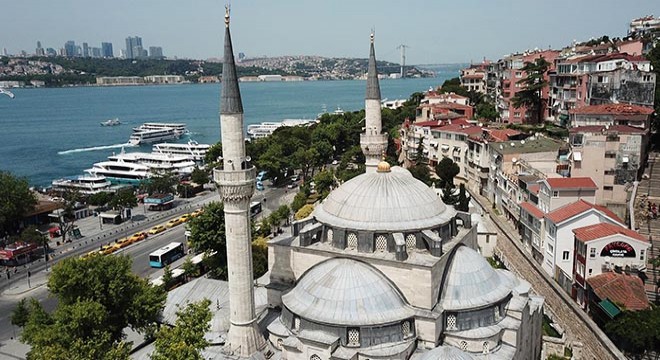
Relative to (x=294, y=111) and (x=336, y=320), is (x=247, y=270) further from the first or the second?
(x=294, y=111)

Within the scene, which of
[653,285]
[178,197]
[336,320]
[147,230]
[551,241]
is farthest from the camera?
[178,197]

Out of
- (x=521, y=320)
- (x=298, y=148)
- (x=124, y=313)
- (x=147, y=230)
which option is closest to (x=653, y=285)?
(x=521, y=320)

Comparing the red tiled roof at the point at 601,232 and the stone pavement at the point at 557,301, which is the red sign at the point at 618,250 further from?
the stone pavement at the point at 557,301

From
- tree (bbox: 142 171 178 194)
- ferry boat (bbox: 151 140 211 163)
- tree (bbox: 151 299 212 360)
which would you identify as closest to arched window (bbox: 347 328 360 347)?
tree (bbox: 151 299 212 360)

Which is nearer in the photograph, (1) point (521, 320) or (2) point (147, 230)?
(1) point (521, 320)

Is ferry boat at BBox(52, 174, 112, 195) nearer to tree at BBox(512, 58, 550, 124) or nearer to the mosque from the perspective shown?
the mosque

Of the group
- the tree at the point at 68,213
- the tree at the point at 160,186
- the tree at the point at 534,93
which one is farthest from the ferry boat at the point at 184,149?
the tree at the point at 534,93
